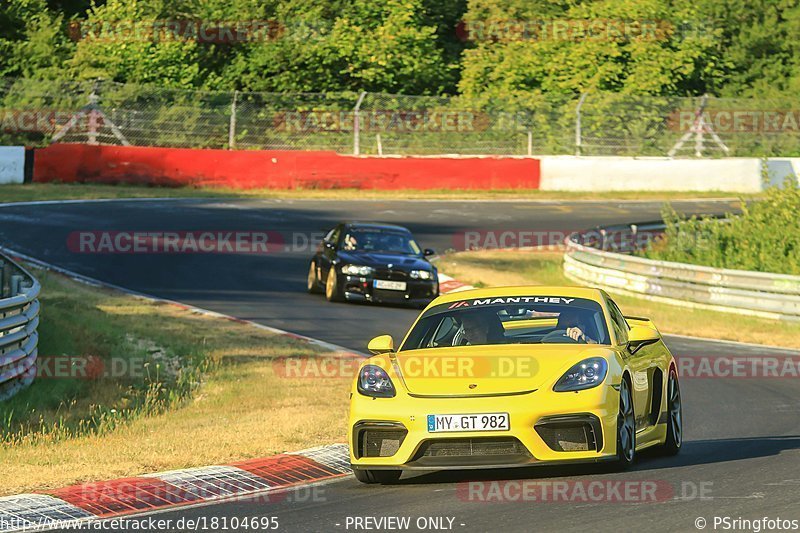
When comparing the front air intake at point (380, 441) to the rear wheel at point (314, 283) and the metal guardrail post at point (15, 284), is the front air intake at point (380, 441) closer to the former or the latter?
the metal guardrail post at point (15, 284)

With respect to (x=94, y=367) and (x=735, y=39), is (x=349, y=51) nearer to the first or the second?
(x=735, y=39)

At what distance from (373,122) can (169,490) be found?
32.7 meters

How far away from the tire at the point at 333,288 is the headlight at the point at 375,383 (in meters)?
13.6

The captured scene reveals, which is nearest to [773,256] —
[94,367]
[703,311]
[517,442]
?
[703,311]

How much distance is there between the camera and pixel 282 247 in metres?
28.7

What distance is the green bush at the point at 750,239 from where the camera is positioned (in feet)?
82.5

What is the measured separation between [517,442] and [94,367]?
9005mm

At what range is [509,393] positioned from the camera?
8.38 metres

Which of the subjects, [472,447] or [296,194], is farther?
[296,194]

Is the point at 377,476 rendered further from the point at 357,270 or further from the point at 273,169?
the point at 273,169
